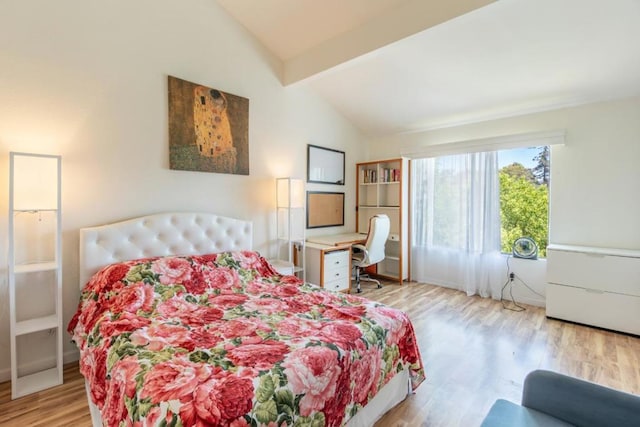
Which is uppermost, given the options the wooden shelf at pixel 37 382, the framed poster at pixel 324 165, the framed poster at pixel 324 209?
the framed poster at pixel 324 165

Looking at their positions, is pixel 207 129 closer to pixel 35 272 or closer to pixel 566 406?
pixel 35 272

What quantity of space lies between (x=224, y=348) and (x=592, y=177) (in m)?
4.01

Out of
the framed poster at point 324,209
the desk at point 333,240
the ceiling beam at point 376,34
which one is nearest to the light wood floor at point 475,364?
the desk at point 333,240

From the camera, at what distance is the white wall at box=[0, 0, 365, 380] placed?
2.16m

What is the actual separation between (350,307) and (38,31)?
2994 mm

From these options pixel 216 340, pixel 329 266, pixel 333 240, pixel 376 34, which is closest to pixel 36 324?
pixel 216 340

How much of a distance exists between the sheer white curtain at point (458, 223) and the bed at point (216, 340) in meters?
2.60

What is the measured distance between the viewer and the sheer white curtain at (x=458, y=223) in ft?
13.1

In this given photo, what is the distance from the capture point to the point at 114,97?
8.33 ft

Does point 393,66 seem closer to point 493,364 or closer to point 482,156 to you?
point 482,156

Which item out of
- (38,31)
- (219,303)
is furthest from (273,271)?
(38,31)

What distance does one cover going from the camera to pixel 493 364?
94.3 inches

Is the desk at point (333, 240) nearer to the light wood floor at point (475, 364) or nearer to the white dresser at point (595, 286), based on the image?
the light wood floor at point (475, 364)

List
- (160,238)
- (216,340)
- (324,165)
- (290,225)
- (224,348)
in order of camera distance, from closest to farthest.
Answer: (224,348) → (216,340) → (160,238) → (290,225) → (324,165)
